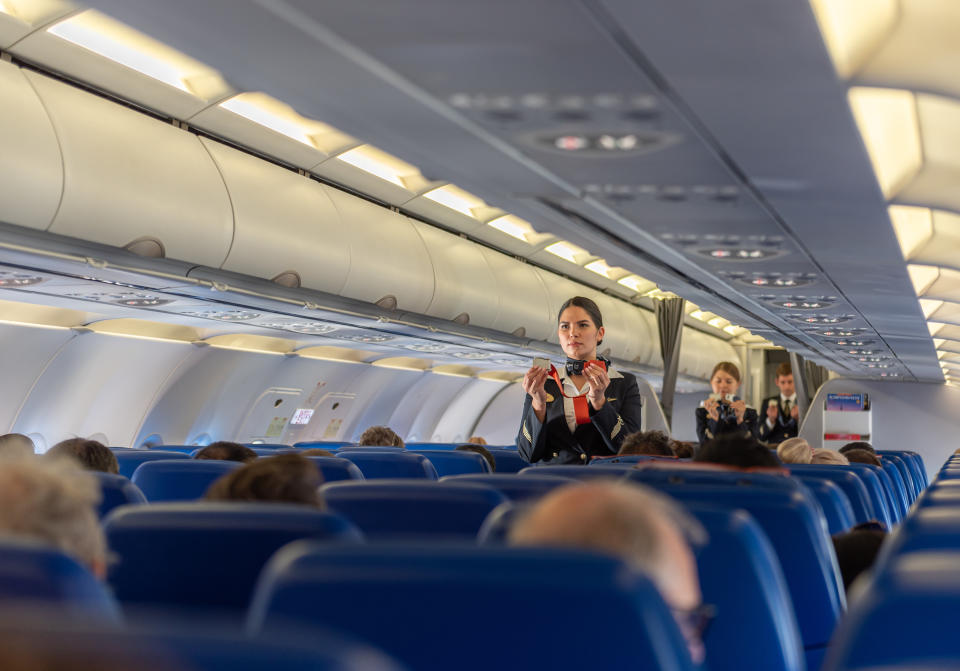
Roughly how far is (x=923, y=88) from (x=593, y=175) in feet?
6.26

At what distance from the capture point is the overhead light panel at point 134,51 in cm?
810

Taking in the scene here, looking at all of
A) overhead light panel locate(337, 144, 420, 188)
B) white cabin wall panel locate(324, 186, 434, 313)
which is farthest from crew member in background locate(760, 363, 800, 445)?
overhead light panel locate(337, 144, 420, 188)

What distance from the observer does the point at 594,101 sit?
15.3ft

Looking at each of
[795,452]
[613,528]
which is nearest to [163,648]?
[613,528]

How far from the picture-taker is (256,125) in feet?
33.5

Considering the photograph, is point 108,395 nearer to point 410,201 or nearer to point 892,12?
point 410,201

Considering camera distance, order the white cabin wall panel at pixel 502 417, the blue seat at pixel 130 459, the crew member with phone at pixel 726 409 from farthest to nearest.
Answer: the white cabin wall panel at pixel 502 417 < the crew member with phone at pixel 726 409 < the blue seat at pixel 130 459

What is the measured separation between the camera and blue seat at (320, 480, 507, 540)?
2.90 m

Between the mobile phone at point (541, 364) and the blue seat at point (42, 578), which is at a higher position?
the mobile phone at point (541, 364)

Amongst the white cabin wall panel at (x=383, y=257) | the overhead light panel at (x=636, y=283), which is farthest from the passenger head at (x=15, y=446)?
the overhead light panel at (x=636, y=283)

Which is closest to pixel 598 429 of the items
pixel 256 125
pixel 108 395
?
pixel 256 125

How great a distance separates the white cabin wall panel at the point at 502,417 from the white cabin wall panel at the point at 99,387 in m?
14.4

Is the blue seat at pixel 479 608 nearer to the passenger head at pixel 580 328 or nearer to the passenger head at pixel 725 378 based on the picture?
the passenger head at pixel 580 328

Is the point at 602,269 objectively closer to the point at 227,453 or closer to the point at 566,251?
the point at 566,251
